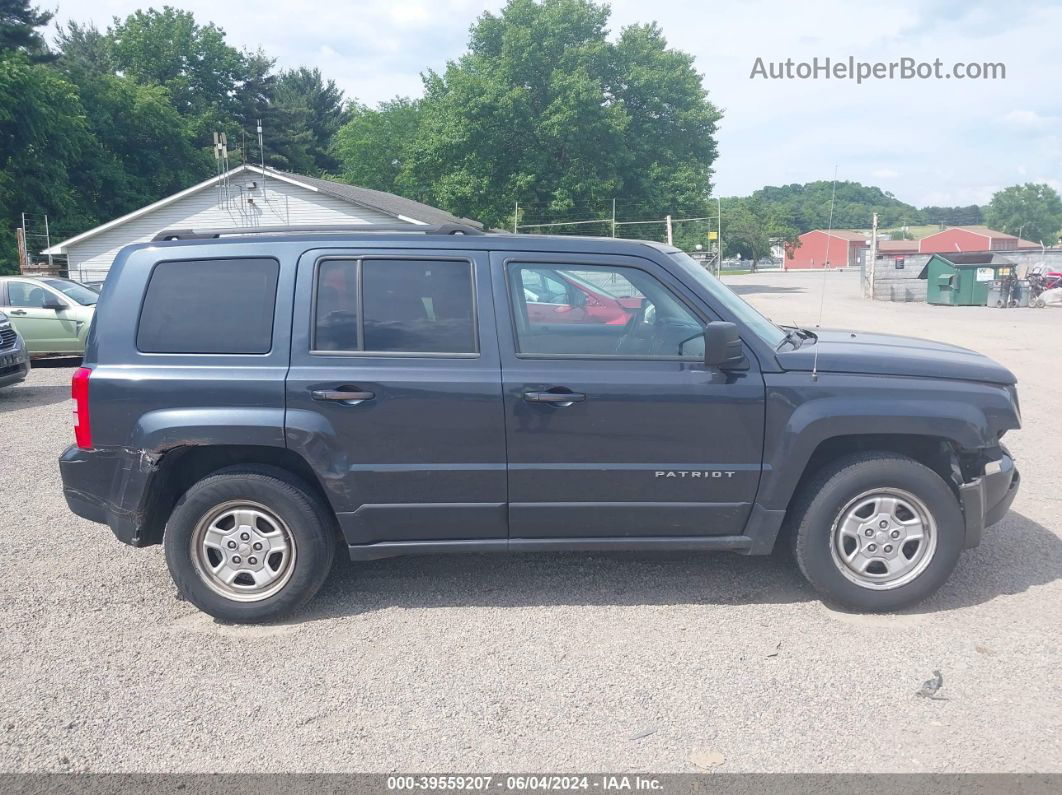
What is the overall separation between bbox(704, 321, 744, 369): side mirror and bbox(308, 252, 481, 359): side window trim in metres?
1.11

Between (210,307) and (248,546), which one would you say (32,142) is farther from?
(248,546)

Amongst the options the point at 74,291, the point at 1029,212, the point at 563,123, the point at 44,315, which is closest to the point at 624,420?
the point at 44,315

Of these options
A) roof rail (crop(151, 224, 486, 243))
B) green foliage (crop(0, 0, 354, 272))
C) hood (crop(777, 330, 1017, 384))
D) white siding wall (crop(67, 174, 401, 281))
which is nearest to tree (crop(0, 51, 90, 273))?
green foliage (crop(0, 0, 354, 272))

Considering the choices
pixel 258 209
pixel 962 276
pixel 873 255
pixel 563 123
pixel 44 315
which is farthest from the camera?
pixel 563 123

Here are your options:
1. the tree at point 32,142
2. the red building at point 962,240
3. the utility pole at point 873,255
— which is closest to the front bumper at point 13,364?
the utility pole at point 873,255

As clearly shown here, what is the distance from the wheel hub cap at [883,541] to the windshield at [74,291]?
13479 millimetres

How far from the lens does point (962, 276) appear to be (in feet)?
93.9

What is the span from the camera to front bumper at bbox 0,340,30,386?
420 inches

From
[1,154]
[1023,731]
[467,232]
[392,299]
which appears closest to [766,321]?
[467,232]

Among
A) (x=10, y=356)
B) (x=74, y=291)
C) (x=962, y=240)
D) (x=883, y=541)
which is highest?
(x=962, y=240)

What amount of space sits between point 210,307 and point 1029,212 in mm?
128385

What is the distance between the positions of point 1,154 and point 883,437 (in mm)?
43564

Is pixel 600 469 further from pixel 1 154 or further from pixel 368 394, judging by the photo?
pixel 1 154

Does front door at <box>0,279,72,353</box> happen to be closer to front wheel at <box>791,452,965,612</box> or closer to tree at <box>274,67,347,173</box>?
front wheel at <box>791,452,965,612</box>
